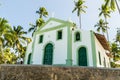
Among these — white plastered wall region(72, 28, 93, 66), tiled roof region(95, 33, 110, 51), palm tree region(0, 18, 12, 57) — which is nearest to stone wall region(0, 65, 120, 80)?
white plastered wall region(72, 28, 93, 66)

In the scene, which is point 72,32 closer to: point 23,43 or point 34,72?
point 34,72

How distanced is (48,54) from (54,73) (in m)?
9.76

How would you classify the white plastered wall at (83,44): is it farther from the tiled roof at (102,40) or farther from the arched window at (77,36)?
the tiled roof at (102,40)

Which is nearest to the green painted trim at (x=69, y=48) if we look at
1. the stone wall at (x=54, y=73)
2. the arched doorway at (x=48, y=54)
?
the arched doorway at (x=48, y=54)

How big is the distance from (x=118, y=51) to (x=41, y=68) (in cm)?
2913

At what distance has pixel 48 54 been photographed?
21.2 meters

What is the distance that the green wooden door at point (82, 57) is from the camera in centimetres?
1883

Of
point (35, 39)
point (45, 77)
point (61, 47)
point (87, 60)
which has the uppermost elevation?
point (35, 39)

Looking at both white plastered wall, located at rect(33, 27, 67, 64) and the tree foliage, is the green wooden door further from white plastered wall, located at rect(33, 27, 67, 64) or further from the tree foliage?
the tree foliage

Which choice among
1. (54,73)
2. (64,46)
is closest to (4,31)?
(64,46)

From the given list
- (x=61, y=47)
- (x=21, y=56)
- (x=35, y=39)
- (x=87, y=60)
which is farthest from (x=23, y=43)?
(x=87, y=60)

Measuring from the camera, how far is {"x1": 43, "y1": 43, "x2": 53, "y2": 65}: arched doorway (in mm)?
20728

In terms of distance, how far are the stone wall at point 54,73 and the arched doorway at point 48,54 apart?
8.88 meters

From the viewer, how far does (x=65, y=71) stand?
11.7 meters
